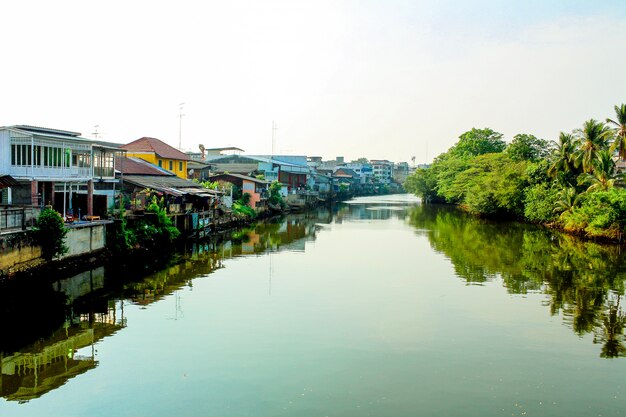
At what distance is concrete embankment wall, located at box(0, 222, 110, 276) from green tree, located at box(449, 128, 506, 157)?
197 ft

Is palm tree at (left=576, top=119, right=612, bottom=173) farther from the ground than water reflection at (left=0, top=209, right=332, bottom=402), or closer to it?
farther from the ground

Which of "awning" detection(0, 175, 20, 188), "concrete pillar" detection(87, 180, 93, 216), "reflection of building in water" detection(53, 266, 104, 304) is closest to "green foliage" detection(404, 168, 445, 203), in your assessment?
"concrete pillar" detection(87, 180, 93, 216)

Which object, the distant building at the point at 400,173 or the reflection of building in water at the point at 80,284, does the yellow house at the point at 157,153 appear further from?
the distant building at the point at 400,173

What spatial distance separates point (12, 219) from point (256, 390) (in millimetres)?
12008

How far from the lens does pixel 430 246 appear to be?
33.3 m

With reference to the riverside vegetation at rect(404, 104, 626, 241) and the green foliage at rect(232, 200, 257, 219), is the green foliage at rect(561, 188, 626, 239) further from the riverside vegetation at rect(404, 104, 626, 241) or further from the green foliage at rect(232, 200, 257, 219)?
the green foliage at rect(232, 200, 257, 219)

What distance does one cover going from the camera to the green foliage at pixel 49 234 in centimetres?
1927

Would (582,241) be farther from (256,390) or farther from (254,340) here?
(256,390)

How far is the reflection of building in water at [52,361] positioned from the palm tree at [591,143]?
1331 inches

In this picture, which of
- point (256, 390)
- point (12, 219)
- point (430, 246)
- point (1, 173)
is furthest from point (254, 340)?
point (430, 246)

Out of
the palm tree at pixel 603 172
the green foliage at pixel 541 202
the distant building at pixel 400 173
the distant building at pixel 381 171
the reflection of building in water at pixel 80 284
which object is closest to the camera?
the reflection of building in water at pixel 80 284

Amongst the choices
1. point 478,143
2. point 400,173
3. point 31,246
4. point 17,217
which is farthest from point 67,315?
point 400,173

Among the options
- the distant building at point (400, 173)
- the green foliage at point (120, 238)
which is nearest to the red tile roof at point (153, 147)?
the green foliage at point (120, 238)

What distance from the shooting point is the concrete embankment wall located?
17484 millimetres
